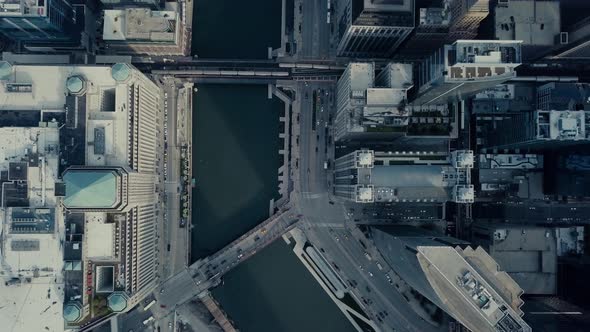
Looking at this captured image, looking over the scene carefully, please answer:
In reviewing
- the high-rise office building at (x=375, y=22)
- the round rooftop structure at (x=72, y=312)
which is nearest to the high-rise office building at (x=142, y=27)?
the high-rise office building at (x=375, y=22)

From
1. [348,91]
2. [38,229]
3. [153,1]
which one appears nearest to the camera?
[38,229]

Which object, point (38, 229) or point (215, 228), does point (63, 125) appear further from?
point (215, 228)

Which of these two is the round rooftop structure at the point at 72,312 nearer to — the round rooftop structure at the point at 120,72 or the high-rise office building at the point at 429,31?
Answer: the round rooftop structure at the point at 120,72

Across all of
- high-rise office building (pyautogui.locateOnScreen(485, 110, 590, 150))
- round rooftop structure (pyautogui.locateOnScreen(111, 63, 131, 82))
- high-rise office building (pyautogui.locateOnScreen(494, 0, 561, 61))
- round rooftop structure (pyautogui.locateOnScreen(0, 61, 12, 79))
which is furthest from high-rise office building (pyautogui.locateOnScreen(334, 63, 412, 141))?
round rooftop structure (pyautogui.locateOnScreen(0, 61, 12, 79))

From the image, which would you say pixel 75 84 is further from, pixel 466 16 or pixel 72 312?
pixel 466 16

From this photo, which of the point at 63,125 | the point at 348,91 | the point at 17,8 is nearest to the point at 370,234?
the point at 348,91

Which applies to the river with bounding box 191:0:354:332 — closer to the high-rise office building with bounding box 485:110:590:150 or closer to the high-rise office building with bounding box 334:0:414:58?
the high-rise office building with bounding box 334:0:414:58
